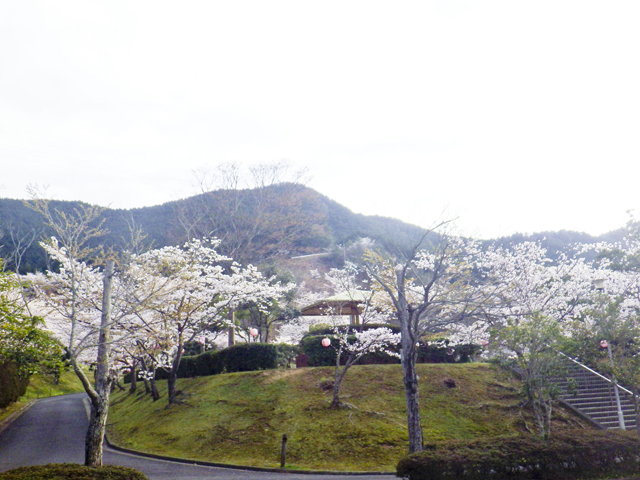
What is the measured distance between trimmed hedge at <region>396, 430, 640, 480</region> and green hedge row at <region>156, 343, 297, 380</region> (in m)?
10.9

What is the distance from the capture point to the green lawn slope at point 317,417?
13164 millimetres

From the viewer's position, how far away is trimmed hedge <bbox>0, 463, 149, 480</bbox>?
6.68 metres

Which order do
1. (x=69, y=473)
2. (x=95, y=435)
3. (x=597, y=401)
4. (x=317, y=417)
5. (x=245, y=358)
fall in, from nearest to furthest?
1. (x=69, y=473)
2. (x=95, y=435)
3. (x=317, y=417)
4. (x=597, y=401)
5. (x=245, y=358)

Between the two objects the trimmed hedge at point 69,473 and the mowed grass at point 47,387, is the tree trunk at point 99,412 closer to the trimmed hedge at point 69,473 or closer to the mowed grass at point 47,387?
the trimmed hedge at point 69,473

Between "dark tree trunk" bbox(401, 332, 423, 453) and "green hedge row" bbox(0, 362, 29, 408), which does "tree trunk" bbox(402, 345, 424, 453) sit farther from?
"green hedge row" bbox(0, 362, 29, 408)

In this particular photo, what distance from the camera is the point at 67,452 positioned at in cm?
1463

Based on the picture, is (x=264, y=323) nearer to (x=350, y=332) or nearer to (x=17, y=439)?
(x=350, y=332)

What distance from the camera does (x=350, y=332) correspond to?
68.4ft

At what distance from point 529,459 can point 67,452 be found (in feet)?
44.4

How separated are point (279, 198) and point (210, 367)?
57.3ft

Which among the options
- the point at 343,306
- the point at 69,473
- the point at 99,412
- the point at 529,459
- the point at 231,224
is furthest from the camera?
the point at 231,224

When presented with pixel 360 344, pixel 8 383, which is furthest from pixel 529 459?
pixel 8 383

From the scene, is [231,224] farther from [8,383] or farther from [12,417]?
[12,417]

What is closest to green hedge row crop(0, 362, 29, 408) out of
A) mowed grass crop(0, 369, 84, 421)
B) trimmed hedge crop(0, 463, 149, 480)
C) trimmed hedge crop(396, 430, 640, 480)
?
mowed grass crop(0, 369, 84, 421)
